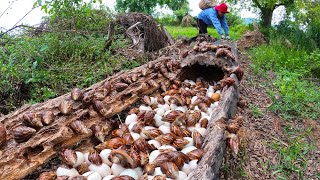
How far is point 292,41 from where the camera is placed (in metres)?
9.37

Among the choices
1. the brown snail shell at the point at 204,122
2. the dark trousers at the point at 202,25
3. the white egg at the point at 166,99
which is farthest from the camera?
the dark trousers at the point at 202,25

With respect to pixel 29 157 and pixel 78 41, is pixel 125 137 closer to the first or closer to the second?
pixel 29 157

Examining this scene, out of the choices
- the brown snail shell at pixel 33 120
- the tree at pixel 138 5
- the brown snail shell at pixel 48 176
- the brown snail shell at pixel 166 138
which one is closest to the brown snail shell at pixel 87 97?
the brown snail shell at pixel 33 120

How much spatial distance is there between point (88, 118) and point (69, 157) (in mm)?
572

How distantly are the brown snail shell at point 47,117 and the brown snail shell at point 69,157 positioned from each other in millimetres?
291

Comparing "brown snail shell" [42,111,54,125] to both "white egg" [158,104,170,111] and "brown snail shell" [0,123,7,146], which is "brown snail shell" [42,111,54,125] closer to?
"brown snail shell" [0,123,7,146]

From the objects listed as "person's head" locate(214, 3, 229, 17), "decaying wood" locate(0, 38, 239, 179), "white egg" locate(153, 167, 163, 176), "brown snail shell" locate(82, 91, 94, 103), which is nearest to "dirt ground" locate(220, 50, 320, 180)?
"decaying wood" locate(0, 38, 239, 179)

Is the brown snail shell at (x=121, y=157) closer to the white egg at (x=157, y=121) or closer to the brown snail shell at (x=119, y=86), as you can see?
the white egg at (x=157, y=121)

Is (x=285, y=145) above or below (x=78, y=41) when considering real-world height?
below

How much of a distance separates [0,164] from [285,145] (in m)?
2.80

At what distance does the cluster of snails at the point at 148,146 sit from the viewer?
1.90 m

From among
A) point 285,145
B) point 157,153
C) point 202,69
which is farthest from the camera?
point 202,69

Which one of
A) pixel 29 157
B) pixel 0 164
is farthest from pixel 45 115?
pixel 0 164

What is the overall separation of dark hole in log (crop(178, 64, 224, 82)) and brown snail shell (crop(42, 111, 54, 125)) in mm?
2326
